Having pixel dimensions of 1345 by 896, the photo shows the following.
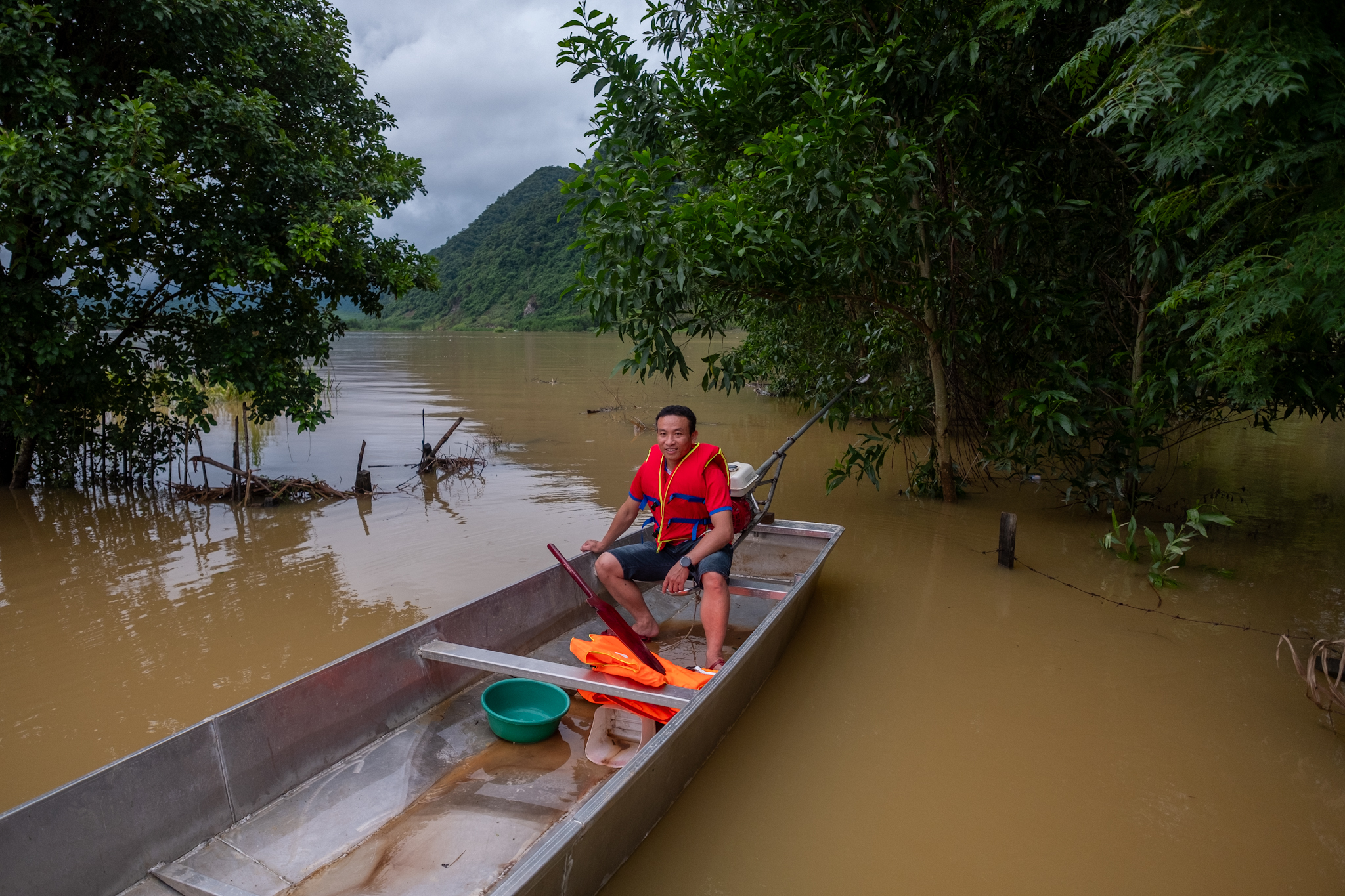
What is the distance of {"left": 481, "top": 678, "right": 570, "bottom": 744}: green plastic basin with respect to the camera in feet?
10.4

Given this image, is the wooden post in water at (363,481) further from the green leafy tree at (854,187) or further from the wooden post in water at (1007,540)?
the wooden post in water at (1007,540)

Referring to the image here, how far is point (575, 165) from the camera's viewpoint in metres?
4.97

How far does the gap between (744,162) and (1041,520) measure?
4.03 m

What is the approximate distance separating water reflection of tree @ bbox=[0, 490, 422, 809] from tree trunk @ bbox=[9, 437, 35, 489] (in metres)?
0.63

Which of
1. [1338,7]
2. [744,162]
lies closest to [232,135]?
[744,162]

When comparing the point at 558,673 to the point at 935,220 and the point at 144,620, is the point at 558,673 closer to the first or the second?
the point at 144,620

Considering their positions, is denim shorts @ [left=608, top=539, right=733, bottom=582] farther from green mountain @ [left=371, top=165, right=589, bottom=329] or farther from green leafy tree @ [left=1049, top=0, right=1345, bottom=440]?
green mountain @ [left=371, top=165, right=589, bottom=329]

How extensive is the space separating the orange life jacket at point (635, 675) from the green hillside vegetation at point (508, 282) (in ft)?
150

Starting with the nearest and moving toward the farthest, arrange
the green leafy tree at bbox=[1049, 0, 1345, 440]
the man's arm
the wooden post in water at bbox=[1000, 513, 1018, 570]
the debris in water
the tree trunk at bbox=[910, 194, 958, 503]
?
the green leafy tree at bbox=[1049, 0, 1345, 440] → the man's arm → the wooden post in water at bbox=[1000, 513, 1018, 570] → the tree trunk at bbox=[910, 194, 958, 503] → the debris in water

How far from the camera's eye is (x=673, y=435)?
3.94 metres

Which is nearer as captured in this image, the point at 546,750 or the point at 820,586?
the point at 546,750

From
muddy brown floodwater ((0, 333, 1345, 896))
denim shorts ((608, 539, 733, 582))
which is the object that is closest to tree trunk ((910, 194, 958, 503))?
muddy brown floodwater ((0, 333, 1345, 896))

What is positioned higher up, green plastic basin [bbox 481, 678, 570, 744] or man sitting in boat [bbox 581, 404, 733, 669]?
man sitting in boat [bbox 581, 404, 733, 669]

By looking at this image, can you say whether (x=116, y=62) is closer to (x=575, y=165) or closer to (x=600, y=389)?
(x=575, y=165)
